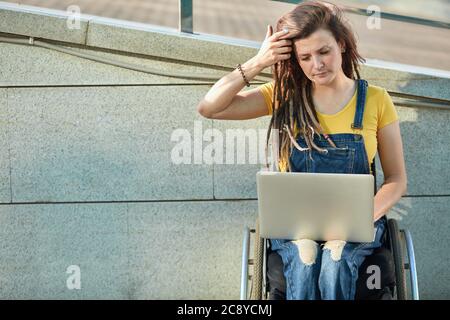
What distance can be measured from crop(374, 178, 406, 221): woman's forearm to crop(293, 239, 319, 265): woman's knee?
0.40 metres

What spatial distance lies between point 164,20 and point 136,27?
196mm

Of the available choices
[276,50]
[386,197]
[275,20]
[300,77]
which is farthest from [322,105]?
[275,20]

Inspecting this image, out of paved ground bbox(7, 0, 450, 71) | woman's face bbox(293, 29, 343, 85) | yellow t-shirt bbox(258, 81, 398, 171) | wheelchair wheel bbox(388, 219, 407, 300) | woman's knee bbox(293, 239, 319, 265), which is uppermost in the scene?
paved ground bbox(7, 0, 450, 71)

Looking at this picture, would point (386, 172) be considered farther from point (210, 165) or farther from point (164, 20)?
point (164, 20)

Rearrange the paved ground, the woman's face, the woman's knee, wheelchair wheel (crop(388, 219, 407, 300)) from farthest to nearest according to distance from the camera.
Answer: the paved ground → the woman's face → wheelchair wheel (crop(388, 219, 407, 300)) → the woman's knee

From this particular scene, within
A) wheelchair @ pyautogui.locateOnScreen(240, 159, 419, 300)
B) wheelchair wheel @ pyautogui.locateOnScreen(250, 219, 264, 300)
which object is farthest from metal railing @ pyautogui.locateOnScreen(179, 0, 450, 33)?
wheelchair wheel @ pyautogui.locateOnScreen(250, 219, 264, 300)

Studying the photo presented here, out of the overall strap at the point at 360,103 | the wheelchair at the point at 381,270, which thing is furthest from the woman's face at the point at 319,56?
the wheelchair at the point at 381,270

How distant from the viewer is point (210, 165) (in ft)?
17.8

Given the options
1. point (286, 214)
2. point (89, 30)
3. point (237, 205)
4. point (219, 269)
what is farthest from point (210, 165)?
point (286, 214)

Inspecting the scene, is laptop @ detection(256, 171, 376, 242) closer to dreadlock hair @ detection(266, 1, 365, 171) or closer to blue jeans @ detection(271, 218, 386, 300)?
blue jeans @ detection(271, 218, 386, 300)

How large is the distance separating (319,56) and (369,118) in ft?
1.18

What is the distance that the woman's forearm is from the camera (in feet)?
13.1

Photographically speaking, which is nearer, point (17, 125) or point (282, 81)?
point (282, 81)

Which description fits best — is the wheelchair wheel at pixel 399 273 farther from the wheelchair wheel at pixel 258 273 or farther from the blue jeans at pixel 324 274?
the wheelchair wheel at pixel 258 273
